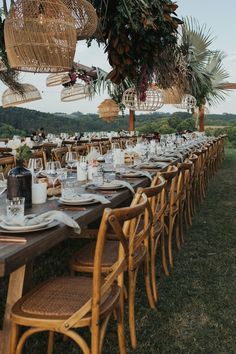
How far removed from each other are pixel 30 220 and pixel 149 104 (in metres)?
6.79

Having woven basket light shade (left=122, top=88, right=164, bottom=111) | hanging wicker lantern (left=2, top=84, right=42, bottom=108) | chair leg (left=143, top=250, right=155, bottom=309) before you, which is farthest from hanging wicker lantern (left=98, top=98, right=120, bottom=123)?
chair leg (left=143, top=250, right=155, bottom=309)

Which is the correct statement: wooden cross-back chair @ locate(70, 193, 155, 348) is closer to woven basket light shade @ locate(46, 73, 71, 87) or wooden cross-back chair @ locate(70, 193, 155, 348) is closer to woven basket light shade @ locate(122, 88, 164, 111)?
woven basket light shade @ locate(122, 88, 164, 111)

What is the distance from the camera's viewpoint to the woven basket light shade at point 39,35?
326 centimetres

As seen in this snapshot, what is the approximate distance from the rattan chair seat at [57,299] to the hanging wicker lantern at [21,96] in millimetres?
7457

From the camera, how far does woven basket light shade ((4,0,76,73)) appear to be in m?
3.26

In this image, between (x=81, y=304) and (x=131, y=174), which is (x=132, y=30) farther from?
(x=81, y=304)

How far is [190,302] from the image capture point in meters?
2.62

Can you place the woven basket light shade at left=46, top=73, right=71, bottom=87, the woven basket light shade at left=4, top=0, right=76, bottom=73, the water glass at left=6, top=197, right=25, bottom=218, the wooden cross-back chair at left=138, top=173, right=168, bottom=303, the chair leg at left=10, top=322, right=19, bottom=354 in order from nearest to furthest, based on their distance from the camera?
the chair leg at left=10, top=322, right=19, bottom=354
the water glass at left=6, top=197, right=25, bottom=218
the wooden cross-back chair at left=138, top=173, right=168, bottom=303
the woven basket light shade at left=4, top=0, right=76, bottom=73
the woven basket light shade at left=46, top=73, right=71, bottom=87

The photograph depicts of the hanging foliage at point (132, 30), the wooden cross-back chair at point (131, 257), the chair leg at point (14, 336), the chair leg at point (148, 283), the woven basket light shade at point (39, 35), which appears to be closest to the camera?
the chair leg at point (14, 336)

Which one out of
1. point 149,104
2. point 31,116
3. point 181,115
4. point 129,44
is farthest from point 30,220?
point 181,115

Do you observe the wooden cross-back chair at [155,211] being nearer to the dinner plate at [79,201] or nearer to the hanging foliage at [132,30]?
the dinner plate at [79,201]

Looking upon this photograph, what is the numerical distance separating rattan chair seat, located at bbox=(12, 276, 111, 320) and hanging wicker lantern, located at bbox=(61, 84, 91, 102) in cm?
1030

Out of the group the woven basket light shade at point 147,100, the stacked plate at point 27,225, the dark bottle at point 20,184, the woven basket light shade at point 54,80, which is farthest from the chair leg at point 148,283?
the woven basket light shade at point 54,80

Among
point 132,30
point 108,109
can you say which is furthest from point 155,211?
point 108,109
